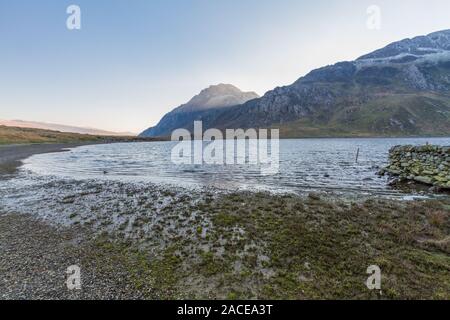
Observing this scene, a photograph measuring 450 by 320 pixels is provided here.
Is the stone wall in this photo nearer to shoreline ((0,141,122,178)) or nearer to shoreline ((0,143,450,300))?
shoreline ((0,143,450,300))

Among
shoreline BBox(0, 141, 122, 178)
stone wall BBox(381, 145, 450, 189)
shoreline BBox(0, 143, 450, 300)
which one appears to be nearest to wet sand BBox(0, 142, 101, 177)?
shoreline BBox(0, 141, 122, 178)

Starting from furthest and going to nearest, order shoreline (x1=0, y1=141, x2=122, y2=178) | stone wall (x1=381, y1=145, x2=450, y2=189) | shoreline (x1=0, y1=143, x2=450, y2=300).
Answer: shoreline (x1=0, y1=141, x2=122, y2=178) < stone wall (x1=381, y1=145, x2=450, y2=189) < shoreline (x1=0, y1=143, x2=450, y2=300)

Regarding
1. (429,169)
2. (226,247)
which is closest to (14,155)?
(226,247)

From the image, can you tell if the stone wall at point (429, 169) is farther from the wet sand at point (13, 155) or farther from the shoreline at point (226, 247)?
the wet sand at point (13, 155)

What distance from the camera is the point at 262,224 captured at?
1552 centimetres

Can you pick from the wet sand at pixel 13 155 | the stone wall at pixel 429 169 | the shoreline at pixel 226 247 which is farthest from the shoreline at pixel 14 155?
the stone wall at pixel 429 169

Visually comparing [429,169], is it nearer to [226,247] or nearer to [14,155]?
[226,247]

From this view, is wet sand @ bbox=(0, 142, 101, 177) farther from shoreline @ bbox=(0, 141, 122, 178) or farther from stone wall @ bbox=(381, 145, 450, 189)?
stone wall @ bbox=(381, 145, 450, 189)

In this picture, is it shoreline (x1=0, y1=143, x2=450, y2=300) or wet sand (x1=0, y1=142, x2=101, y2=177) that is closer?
shoreline (x1=0, y1=143, x2=450, y2=300)

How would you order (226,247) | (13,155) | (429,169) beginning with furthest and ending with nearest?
(13,155)
(429,169)
(226,247)

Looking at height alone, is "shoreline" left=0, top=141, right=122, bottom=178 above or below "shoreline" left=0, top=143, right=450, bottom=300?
above

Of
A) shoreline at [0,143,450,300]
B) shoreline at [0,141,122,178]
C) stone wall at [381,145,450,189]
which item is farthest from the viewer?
shoreline at [0,141,122,178]
